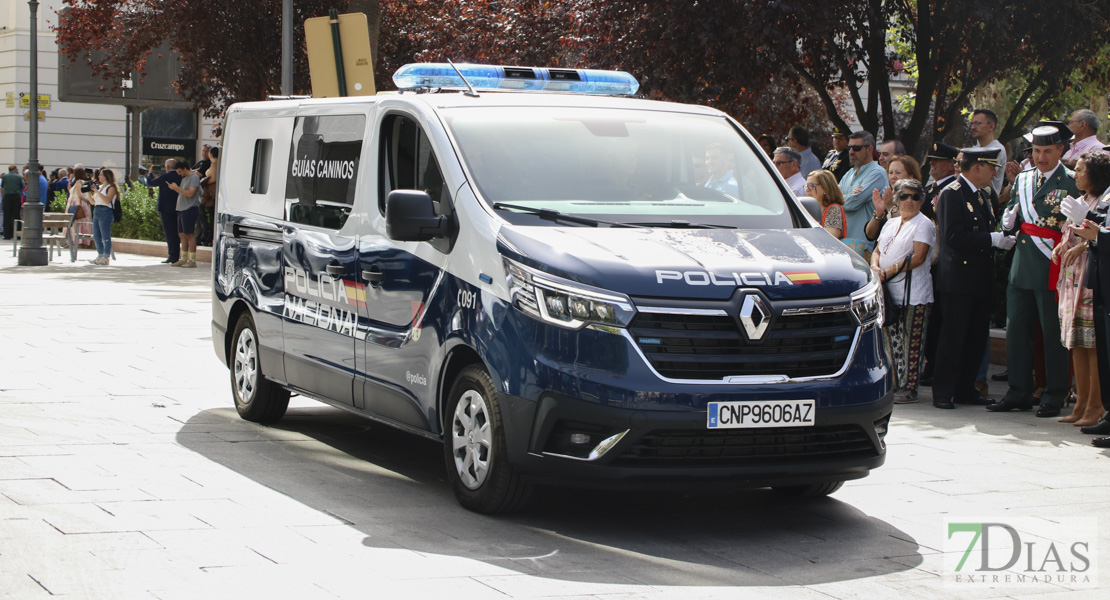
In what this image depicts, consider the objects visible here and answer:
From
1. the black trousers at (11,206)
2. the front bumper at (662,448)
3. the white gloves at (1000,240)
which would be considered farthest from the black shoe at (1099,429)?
the black trousers at (11,206)

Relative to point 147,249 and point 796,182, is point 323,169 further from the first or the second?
point 147,249

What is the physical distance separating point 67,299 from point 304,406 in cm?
887


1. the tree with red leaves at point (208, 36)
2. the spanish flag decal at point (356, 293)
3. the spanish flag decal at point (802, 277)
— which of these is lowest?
the spanish flag decal at point (356, 293)

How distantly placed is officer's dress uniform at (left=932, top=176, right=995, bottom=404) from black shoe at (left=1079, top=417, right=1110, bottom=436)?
1311 millimetres

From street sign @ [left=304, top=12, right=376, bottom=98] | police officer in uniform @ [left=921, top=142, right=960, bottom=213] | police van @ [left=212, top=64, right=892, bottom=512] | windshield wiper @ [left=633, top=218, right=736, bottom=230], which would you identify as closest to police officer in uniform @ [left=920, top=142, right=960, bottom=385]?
police officer in uniform @ [left=921, top=142, right=960, bottom=213]

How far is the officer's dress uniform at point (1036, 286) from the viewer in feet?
32.2

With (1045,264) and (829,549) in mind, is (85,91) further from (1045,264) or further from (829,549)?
(829,549)

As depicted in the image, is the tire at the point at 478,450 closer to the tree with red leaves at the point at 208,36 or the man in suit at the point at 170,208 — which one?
the man in suit at the point at 170,208

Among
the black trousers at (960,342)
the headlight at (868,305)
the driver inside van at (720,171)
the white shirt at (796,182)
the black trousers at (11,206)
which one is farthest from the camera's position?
the black trousers at (11,206)

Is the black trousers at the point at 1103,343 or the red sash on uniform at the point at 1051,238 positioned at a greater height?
the red sash on uniform at the point at 1051,238

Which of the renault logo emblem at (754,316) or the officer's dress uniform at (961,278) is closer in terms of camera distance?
the renault logo emblem at (754,316)

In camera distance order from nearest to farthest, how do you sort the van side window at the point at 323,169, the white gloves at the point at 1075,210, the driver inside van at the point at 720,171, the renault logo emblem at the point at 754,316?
the renault logo emblem at the point at 754,316
the driver inside van at the point at 720,171
the van side window at the point at 323,169
the white gloves at the point at 1075,210

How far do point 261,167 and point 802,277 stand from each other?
4.15 metres

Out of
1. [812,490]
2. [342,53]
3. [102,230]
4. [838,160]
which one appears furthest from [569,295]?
[102,230]
